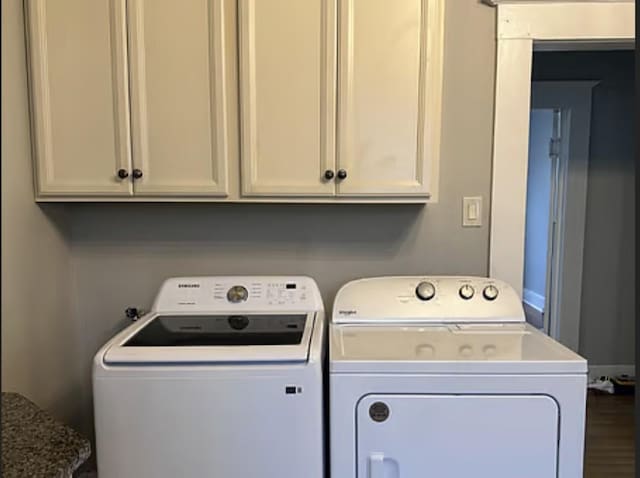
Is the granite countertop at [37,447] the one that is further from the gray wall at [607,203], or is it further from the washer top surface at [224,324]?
the gray wall at [607,203]

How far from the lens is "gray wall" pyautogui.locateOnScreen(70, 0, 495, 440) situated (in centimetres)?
201

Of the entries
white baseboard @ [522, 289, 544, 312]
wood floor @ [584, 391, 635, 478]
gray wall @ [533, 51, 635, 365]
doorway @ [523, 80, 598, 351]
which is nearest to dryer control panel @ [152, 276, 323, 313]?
wood floor @ [584, 391, 635, 478]

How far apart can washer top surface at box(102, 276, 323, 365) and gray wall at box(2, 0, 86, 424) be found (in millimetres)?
391

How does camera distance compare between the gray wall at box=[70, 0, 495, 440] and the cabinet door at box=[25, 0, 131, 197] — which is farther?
the gray wall at box=[70, 0, 495, 440]

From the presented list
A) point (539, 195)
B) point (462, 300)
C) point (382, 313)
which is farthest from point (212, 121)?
point (539, 195)

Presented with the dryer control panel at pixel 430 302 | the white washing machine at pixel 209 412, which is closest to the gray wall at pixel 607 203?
the dryer control panel at pixel 430 302

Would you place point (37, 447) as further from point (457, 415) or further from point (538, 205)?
point (538, 205)

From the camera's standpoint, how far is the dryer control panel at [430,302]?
5.82ft

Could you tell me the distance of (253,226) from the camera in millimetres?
2057

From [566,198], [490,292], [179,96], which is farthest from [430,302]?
[566,198]

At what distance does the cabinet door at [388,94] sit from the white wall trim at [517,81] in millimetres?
375

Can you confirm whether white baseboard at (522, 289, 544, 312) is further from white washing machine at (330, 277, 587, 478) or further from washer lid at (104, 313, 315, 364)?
washer lid at (104, 313, 315, 364)

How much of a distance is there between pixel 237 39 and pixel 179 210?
73 centimetres

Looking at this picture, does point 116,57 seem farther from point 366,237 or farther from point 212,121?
point 366,237
